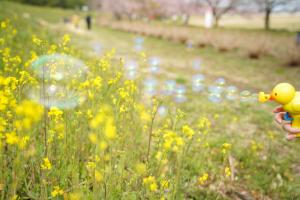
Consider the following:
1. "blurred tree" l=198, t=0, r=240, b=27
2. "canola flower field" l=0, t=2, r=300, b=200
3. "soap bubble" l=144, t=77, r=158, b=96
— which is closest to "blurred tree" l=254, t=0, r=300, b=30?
"blurred tree" l=198, t=0, r=240, b=27

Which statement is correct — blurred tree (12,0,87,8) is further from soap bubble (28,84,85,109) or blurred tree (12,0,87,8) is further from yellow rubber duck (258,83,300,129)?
yellow rubber duck (258,83,300,129)

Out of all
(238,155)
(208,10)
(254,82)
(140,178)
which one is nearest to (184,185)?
(140,178)

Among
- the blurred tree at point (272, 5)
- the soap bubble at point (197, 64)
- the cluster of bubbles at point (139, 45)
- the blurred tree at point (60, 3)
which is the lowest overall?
the soap bubble at point (197, 64)

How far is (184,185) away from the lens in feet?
8.70

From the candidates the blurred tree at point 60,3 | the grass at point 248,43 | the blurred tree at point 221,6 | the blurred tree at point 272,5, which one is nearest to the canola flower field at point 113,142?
the grass at point 248,43

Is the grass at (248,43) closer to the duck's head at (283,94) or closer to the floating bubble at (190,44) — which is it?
the floating bubble at (190,44)

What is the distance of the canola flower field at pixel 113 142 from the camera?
1.81m

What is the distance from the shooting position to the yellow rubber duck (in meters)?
2.39

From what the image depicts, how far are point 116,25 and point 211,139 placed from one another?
2348 centimetres

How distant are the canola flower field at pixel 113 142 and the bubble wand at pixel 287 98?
447 millimetres

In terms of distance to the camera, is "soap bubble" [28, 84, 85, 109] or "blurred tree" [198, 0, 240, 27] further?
"blurred tree" [198, 0, 240, 27]

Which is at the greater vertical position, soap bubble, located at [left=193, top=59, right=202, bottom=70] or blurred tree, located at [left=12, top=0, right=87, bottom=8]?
blurred tree, located at [left=12, top=0, right=87, bottom=8]

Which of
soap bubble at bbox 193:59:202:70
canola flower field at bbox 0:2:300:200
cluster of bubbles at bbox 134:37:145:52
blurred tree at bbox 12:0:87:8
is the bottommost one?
canola flower field at bbox 0:2:300:200

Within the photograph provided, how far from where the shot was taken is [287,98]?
2396 millimetres
